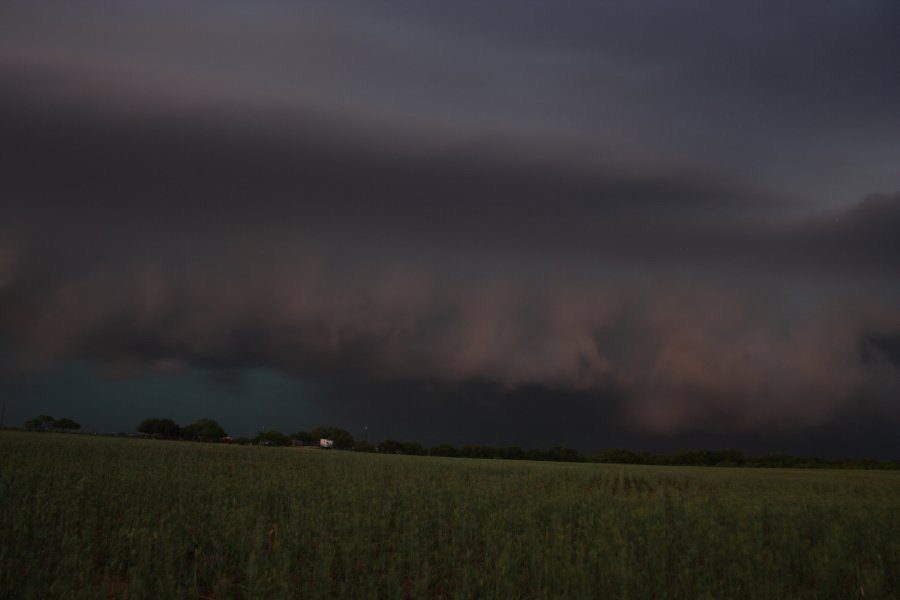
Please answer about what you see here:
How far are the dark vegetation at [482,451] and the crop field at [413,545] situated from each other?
6944 centimetres

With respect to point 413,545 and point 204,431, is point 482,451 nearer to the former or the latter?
point 204,431

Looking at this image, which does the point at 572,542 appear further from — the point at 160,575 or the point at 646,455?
the point at 646,455

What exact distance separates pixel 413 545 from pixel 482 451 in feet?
345

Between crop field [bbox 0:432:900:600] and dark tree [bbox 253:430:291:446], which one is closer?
crop field [bbox 0:432:900:600]

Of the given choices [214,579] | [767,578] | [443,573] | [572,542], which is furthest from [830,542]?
[214,579]

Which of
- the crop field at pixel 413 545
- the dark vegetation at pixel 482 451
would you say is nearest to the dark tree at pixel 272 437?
the dark vegetation at pixel 482 451

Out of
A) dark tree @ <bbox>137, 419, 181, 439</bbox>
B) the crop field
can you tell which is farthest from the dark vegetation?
the crop field

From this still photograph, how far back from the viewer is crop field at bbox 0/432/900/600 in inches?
454

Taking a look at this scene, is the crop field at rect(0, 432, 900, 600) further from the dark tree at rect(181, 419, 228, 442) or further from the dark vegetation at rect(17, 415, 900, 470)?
the dark tree at rect(181, 419, 228, 442)

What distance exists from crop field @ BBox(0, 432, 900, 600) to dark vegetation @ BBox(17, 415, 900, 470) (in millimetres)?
69440

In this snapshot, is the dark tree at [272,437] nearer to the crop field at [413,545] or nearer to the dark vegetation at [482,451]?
the dark vegetation at [482,451]

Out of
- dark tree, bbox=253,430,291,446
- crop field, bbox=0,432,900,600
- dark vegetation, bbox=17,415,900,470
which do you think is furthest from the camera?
dark tree, bbox=253,430,291,446

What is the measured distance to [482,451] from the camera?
11644cm

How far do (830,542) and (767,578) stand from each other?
4100mm
